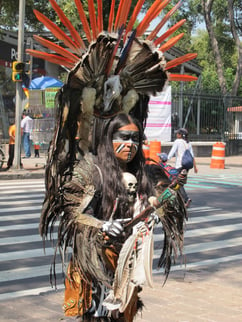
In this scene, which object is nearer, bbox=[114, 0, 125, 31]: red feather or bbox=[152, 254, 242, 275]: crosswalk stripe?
bbox=[114, 0, 125, 31]: red feather

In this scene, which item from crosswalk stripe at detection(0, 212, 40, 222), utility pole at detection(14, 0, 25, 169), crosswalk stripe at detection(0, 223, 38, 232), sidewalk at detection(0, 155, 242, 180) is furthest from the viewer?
utility pole at detection(14, 0, 25, 169)

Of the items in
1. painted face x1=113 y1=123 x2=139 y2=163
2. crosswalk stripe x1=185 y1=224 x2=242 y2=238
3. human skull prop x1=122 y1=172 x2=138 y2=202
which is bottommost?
crosswalk stripe x1=185 y1=224 x2=242 y2=238

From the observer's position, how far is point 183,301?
614 cm

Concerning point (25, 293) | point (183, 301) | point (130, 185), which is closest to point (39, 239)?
point (25, 293)

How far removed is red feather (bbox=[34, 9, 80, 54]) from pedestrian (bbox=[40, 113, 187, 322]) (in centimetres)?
57

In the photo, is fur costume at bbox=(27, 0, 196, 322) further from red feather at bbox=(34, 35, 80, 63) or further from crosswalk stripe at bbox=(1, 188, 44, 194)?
crosswalk stripe at bbox=(1, 188, 44, 194)

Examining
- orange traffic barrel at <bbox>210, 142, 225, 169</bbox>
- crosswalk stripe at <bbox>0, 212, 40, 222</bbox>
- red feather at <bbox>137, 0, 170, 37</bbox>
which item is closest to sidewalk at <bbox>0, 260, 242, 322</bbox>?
red feather at <bbox>137, 0, 170, 37</bbox>

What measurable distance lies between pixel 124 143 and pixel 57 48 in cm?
77

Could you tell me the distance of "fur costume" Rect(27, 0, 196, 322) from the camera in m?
3.71

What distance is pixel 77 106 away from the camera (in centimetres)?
401

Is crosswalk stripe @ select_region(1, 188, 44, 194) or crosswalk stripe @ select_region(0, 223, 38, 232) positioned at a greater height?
crosswalk stripe @ select_region(1, 188, 44, 194)

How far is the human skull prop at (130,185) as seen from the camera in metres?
3.92

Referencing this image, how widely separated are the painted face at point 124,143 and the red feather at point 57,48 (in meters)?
0.58

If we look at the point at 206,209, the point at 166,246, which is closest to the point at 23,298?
the point at 166,246
